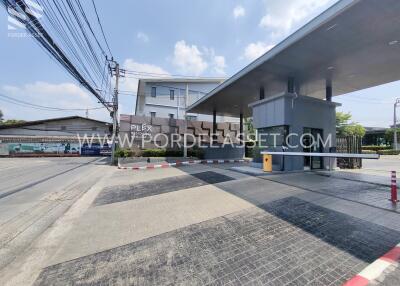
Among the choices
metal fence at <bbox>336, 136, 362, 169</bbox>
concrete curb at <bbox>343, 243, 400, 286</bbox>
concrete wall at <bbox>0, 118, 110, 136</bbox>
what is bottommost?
concrete curb at <bbox>343, 243, 400, 286</bbox>

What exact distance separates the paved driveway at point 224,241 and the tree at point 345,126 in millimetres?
31178

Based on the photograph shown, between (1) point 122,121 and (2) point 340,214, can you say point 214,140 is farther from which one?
(2) point 340,214

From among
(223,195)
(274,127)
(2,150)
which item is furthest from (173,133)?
(2,150)

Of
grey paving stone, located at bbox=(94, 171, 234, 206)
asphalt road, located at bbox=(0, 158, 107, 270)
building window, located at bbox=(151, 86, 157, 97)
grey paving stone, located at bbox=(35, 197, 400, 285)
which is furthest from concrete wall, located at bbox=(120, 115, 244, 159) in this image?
grey paving stone, located at bbox=(35, 197, 400, 285)

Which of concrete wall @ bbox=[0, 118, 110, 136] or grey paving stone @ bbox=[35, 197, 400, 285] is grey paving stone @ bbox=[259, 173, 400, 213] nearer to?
grey paving stone @ bbox=[35, 197, 400, 285]

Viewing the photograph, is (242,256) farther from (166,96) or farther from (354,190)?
(166,96)

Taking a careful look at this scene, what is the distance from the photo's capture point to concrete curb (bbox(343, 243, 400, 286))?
97.2 inches

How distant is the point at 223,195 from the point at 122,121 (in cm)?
1350

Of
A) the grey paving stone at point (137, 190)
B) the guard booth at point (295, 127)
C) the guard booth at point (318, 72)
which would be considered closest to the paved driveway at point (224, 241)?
the grey paving stone at point (137, 190)

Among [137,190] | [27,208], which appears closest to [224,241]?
[137,190]

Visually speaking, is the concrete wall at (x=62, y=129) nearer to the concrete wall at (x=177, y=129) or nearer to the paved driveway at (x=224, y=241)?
the concrete wall at (x=177, y=129)

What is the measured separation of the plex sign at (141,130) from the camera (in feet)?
57.9

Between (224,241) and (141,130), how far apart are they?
15.7 metres

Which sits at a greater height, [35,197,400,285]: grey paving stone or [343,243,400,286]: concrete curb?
[343,243,400,286]: concrete curb
